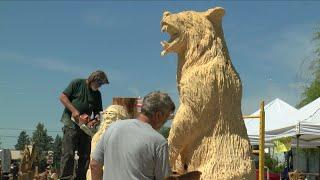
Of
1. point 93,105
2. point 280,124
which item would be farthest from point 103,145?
point 280,124

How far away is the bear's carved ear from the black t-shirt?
1.98m

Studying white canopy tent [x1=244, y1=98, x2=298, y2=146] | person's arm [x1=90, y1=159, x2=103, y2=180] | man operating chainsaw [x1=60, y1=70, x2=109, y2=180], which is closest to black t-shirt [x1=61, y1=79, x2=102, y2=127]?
man operating chainsaw [x1=60, y1=70, x2=109, y2=180]

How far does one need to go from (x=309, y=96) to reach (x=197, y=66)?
16030mm

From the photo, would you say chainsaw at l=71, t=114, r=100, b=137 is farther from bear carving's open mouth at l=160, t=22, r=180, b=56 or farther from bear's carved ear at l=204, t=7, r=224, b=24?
bear's carved ear at l=204, t=7, r=224, b=24

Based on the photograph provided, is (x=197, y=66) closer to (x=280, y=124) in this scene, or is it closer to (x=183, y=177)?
(x=183, y=177)

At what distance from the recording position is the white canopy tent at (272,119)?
8.81 meters

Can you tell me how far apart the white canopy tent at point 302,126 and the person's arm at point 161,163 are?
206 inches

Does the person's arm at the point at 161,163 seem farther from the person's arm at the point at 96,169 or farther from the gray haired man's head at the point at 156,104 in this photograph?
the person's arm at the point at 96,169

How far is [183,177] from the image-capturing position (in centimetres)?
322

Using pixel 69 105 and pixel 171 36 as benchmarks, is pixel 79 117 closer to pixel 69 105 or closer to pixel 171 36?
pixel 69 105

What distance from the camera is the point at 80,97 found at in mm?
5668

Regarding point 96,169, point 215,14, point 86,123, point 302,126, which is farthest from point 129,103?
point 302,126

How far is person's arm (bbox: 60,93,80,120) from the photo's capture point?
5441mm

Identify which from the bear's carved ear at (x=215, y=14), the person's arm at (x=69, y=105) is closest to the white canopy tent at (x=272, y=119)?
the person's arm at (x=69, y=105)
